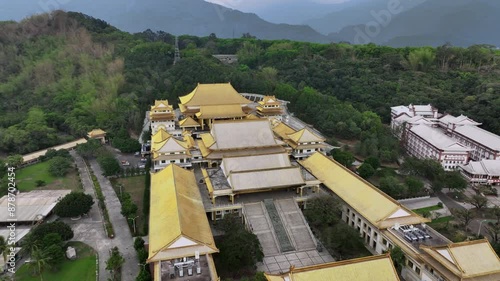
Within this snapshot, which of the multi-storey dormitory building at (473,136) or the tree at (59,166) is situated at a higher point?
the multi-storey dormitory building at (473,136)

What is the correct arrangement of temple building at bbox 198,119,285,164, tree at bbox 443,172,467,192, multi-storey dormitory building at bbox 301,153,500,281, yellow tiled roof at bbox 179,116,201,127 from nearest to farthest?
multi-storey dormitory building at bbox 301,153,500,281, tree at bbox 443,172,467,192, temple building at bbox 198,119,285,164, yellow tiled roof at bbox 179,116,201,127

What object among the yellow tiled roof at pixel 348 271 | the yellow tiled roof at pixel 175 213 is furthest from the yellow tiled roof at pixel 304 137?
the yellow tiled roof at pixel 348 271

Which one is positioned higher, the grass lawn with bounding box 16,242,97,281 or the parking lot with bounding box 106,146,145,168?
the parking lot with bounding box 106,146,145,168

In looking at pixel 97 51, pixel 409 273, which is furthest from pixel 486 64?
pixel 97 51

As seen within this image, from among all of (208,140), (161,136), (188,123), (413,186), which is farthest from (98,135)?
(413,186)

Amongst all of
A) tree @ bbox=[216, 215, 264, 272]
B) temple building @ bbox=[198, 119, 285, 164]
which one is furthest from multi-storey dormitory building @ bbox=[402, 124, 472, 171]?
tree @ bbox=[216, 215, 264, 272]

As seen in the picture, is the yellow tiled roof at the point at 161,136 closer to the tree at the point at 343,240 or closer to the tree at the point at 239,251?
the tree at the point at 239,251

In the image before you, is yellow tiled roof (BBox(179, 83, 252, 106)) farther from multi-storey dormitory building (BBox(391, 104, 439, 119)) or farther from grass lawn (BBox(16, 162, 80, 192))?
multi-storey dormitory building (BBox(391, 104, 439, 119))
